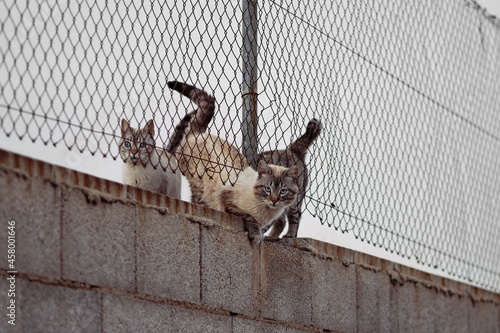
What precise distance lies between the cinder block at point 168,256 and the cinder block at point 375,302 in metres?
1.74

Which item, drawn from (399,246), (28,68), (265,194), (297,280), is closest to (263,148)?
(265,194)

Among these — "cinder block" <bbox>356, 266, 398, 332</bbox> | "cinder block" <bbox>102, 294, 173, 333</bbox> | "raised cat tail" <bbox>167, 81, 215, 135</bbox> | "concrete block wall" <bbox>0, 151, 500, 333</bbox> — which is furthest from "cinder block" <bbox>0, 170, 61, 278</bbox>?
"cinder block" <bbox>356, 266, 398, 332</bbox>

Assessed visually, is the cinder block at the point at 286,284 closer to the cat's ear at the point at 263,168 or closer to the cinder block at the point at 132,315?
the cat's ear at the point at 263,168

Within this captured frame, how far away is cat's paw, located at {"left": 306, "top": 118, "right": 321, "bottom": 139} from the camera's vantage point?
21.4ft

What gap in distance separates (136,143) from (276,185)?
123cm

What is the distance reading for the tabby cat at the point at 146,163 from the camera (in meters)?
5.54

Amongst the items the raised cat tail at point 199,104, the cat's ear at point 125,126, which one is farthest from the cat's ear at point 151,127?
the raised cat tail at point 199,104

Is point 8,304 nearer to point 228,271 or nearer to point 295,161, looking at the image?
point 228,271

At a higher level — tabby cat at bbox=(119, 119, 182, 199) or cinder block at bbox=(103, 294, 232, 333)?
tabby cat at bbox=(119, 119, 182, 199)

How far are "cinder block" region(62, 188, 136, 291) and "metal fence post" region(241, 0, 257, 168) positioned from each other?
1145 millimetres

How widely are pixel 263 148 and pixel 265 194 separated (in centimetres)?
45

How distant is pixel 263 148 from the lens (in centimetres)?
629

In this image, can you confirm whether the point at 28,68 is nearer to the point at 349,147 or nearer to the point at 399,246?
the point at 349,147

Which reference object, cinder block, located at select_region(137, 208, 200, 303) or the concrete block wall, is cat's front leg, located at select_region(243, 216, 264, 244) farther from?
cinder block, located at select_region(137, 208, 200, 303)
